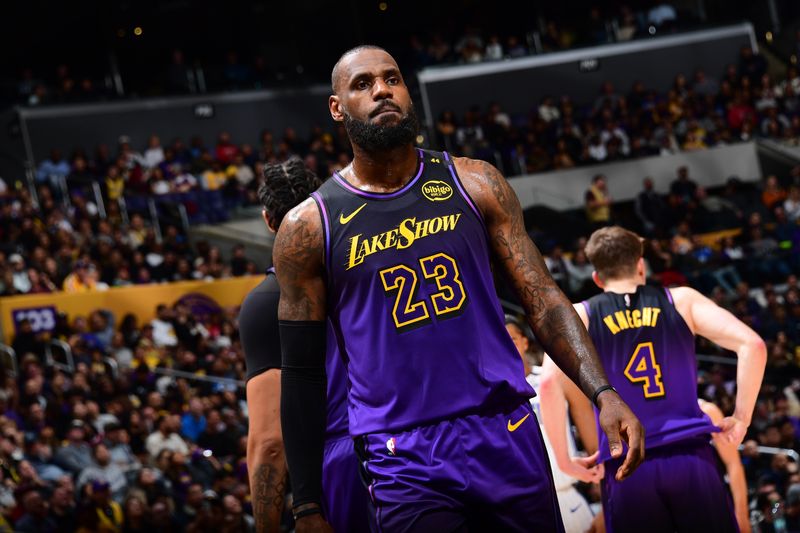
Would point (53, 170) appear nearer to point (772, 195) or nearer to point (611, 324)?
point (772, 195)

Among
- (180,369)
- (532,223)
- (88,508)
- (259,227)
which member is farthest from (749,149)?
(88,508)

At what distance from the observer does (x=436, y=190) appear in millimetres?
3271

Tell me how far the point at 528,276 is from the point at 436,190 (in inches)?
14.8

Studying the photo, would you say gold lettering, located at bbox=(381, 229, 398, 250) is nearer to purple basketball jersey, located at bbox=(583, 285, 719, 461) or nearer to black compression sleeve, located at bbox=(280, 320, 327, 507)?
black compression sleeve, located at bbox=(280, 320, 327, 507)

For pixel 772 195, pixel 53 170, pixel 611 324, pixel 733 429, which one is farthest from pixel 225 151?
pixel 733 429

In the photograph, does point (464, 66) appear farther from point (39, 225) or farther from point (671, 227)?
point (39, 225)

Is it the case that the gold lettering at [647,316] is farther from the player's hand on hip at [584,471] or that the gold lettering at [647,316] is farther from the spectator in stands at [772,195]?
the spectator in stands at [772,195]

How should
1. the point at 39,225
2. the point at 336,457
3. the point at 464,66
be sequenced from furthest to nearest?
1. the point at 464,66
2. the point at 39,225
3. the point at 336,457

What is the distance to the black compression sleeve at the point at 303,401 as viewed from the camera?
10.7 feet

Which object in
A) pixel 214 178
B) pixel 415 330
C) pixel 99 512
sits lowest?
pixel 99 512

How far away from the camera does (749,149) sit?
855 inches

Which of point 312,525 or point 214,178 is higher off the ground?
point 214,178

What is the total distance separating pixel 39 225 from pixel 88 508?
24.7 feet

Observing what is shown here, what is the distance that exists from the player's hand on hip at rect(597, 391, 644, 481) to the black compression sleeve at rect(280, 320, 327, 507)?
85 cm
